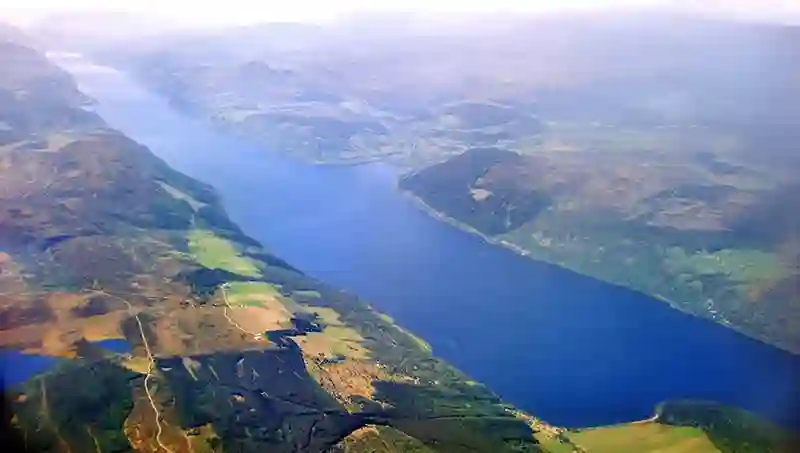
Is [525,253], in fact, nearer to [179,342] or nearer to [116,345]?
[179,342]

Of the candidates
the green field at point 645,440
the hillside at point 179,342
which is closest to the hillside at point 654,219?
the green field at point 645,440

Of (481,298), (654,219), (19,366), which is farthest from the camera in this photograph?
(654,219)

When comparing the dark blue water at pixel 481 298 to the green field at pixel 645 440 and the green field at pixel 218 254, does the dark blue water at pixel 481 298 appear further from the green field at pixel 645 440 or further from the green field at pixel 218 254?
the green field at pixel 218 254

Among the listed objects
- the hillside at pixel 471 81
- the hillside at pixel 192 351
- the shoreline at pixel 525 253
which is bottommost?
the shoreline at pixel 525 253

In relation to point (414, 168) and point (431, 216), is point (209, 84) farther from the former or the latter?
point (431, 216)

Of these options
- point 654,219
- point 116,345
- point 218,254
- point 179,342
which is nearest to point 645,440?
point 179,342
